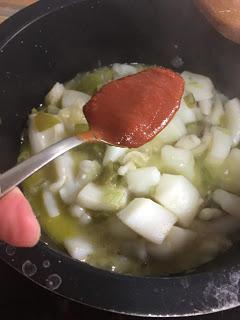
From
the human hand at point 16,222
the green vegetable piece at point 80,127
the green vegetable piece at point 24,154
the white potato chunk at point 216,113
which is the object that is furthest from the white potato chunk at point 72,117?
the human hand at point 16,222

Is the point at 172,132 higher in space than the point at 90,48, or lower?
lower

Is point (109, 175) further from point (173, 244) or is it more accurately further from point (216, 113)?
point (216, 113)

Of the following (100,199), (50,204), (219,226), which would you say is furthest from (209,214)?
(50,204)

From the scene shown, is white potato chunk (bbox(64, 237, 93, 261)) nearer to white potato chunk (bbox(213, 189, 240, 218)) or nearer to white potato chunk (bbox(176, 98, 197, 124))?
white potato chunk (bbox(213, 189, 240, 218))

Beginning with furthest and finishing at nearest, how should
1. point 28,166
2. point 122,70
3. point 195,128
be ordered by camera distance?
point 122,70
point 195,128
point 28,166

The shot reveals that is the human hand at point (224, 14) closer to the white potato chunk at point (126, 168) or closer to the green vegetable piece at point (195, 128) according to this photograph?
the green vegetable piece at point (195, 128)

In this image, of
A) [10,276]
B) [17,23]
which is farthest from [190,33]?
[10,276]
